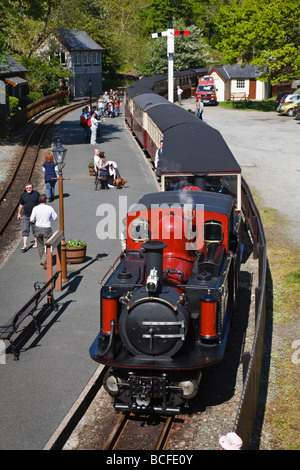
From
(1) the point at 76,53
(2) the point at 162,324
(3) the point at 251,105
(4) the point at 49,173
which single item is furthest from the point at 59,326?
(1) the point at 76,53

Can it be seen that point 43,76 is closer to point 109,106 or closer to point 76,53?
point 76,53

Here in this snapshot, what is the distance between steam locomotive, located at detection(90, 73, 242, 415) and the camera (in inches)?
353

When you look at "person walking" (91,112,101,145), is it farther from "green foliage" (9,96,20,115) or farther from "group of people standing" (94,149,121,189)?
"green foliage" (9,96,20,115)

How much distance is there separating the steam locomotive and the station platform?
41.8 inches

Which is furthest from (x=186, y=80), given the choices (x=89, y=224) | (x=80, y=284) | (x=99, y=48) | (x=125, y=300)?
(x=125, y=300)

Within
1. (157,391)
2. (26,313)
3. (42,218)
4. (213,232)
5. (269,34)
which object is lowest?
(157,391)

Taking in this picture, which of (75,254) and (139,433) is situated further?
(75,254)

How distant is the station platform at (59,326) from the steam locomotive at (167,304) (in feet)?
3.48

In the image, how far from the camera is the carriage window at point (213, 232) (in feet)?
37.3

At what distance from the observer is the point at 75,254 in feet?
53.3

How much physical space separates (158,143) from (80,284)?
1203cm

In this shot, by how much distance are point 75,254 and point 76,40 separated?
60.7m
